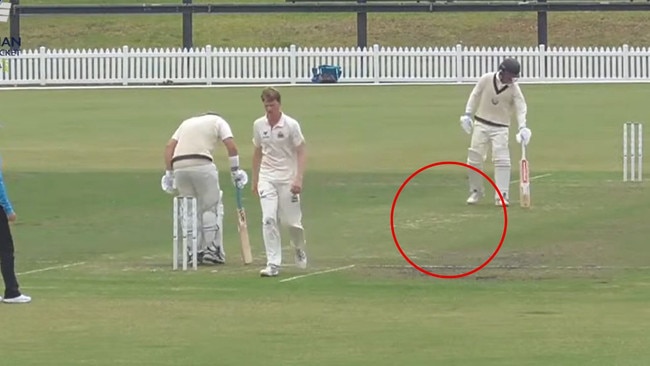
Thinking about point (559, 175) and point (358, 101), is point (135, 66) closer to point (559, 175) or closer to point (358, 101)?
point (358, 101)

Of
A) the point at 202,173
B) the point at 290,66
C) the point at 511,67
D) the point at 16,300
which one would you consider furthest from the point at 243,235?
the point at 290,66

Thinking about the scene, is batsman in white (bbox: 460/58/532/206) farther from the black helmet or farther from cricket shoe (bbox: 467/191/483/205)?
the black helmet

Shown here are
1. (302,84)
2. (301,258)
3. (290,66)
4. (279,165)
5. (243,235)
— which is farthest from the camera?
(290,66)

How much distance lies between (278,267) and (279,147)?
1.13 m

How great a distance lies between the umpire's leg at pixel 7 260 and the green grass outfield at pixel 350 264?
0.17 m

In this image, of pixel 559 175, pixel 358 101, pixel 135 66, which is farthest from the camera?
pixel 135 66

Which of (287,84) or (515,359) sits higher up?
(287,84)

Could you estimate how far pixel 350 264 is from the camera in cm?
1684

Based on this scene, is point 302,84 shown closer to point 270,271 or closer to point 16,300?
point 270,271

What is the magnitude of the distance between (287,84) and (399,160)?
72.5 ft

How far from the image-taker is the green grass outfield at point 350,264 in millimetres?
11789

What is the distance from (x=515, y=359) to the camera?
11.1 m

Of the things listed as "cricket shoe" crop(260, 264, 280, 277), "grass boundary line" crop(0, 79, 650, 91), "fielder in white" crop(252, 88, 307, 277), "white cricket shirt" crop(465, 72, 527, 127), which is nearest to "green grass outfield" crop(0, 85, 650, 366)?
"cricket shoe" crop(260, 264, 280, 277)

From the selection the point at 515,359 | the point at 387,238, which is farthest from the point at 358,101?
the point at 515,359
